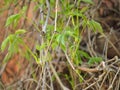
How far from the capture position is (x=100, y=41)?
5.93 ft

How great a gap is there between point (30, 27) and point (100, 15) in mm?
→ 530

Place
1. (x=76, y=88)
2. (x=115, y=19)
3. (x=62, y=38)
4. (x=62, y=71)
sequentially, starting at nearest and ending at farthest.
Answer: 1. (x=62, y=38)
2. (x=76, y=88)
3. (x=62, y=71)
4. (x=115, y=19)

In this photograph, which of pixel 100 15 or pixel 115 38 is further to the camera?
pixel 100 15

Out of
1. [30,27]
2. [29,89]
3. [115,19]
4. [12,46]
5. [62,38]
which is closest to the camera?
[62,38]

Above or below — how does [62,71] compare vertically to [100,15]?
below

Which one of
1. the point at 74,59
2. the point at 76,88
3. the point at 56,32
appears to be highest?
the point at 56,32

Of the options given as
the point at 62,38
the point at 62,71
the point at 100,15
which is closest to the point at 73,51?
the point at 62,38

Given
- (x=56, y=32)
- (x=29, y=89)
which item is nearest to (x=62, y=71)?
(x=29, y=89)

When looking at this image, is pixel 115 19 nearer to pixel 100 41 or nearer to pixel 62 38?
pixel 100 41

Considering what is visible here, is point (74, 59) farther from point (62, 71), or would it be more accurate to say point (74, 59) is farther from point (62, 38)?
point (62, 71)

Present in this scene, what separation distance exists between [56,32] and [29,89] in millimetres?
575

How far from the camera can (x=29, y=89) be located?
1.40m

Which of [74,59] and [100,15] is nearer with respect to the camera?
[74,59]

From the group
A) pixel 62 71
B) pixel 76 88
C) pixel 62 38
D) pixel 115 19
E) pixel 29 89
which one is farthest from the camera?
pixel 115 19
